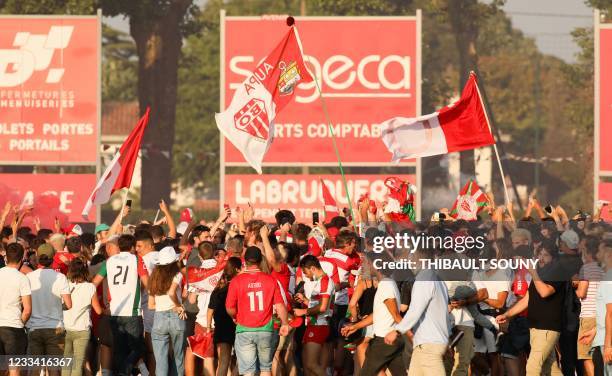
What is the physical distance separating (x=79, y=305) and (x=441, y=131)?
640 centimetres

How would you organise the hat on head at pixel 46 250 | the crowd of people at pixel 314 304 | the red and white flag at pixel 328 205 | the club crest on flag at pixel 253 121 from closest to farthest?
the crowd of people at pixel 314 304
the hat on head at pixel 46 250
the club crest on flag at pixel 253 121
the red and white flag at pixel 328 205

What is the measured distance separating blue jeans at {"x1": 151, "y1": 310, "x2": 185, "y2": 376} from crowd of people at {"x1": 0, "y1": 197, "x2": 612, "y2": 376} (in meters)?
0.02

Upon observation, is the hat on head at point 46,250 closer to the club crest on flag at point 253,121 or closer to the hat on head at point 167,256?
the hat on head at point 167,256

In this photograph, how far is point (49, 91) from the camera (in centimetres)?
→ 3828

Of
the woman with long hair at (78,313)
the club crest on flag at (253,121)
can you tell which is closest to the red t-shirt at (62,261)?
the woman with long hair at (78,313)

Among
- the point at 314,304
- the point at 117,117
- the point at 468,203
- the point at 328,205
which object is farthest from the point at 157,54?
the point at 314,304

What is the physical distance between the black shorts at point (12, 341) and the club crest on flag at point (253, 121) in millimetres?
6929

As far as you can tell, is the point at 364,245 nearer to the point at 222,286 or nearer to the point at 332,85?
the point at 222,286

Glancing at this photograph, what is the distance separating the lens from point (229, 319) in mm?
19812

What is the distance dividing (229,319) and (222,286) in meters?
0.44

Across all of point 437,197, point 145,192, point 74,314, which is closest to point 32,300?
point 74,314

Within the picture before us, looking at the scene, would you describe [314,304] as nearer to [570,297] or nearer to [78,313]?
[78,313]

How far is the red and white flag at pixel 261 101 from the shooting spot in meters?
24.9

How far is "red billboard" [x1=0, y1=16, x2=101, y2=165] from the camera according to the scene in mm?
38000
